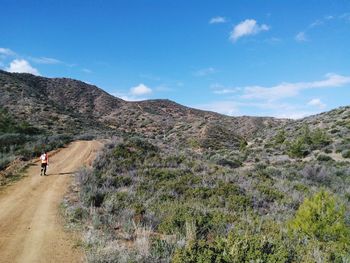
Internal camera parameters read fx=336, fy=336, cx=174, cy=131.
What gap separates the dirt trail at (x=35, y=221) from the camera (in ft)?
24.7

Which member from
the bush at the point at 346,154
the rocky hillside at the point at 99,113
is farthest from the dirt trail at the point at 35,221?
the rocky hillside at the point at 99,113

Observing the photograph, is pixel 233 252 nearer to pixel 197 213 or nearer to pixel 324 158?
pixel 197 213

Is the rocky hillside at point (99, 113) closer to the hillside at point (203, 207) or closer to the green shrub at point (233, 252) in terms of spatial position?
the hillside at point (203, 207)

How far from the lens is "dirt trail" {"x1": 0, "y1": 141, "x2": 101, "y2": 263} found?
7.52 metres

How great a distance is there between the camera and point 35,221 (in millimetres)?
10086

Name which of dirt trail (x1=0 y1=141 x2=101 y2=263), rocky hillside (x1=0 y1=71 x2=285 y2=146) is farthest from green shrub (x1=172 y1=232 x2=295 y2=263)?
rocky hillside (x1=0 y1=71 x2=285 y2=146)

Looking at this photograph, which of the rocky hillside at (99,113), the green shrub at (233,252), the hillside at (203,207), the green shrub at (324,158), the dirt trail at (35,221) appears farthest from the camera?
the rocky hillside at (99,113)

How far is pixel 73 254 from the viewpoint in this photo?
24.7 feet

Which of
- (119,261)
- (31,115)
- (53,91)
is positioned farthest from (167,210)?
(53,91)

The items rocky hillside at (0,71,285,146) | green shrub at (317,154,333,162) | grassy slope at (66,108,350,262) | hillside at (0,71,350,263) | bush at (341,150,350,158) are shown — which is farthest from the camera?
rocky hillside at (0,71,285,146)

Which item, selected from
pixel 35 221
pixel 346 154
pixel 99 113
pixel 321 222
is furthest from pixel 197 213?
pixel 99 113

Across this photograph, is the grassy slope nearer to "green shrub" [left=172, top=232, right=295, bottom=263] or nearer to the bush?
"green shrub" [left=172, top=232, right=295, bottom=263]

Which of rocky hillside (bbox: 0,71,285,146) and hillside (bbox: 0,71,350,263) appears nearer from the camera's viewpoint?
hillside (bbox: 0,71,350,263)

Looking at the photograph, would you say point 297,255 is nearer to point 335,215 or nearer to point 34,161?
point 335,215
